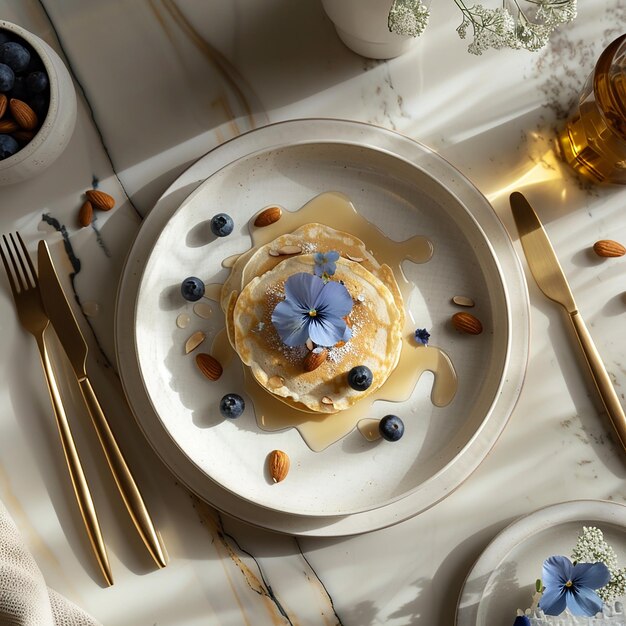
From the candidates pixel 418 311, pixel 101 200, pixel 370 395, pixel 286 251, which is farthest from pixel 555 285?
pixel 101 200

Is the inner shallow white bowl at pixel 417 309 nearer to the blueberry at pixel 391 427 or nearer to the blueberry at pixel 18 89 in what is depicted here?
the blueberry at pixel 391 427

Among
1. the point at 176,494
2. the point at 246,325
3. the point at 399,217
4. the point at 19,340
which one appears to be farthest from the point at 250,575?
the point at 399,217

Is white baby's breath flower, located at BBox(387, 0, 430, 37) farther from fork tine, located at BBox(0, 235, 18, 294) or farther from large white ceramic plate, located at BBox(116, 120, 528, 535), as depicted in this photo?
fork tine, located at BBox(0, 235, 18, 294)

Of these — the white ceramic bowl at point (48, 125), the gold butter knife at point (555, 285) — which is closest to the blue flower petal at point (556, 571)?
the gold butter knife at point (555, 285)

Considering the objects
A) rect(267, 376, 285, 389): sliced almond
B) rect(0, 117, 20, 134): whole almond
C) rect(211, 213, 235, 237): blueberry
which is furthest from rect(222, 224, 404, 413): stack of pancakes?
rect(0, 117, 20, 134): whole almond

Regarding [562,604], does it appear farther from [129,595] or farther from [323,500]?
[129,595]

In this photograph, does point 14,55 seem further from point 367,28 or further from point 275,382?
point 275,382
